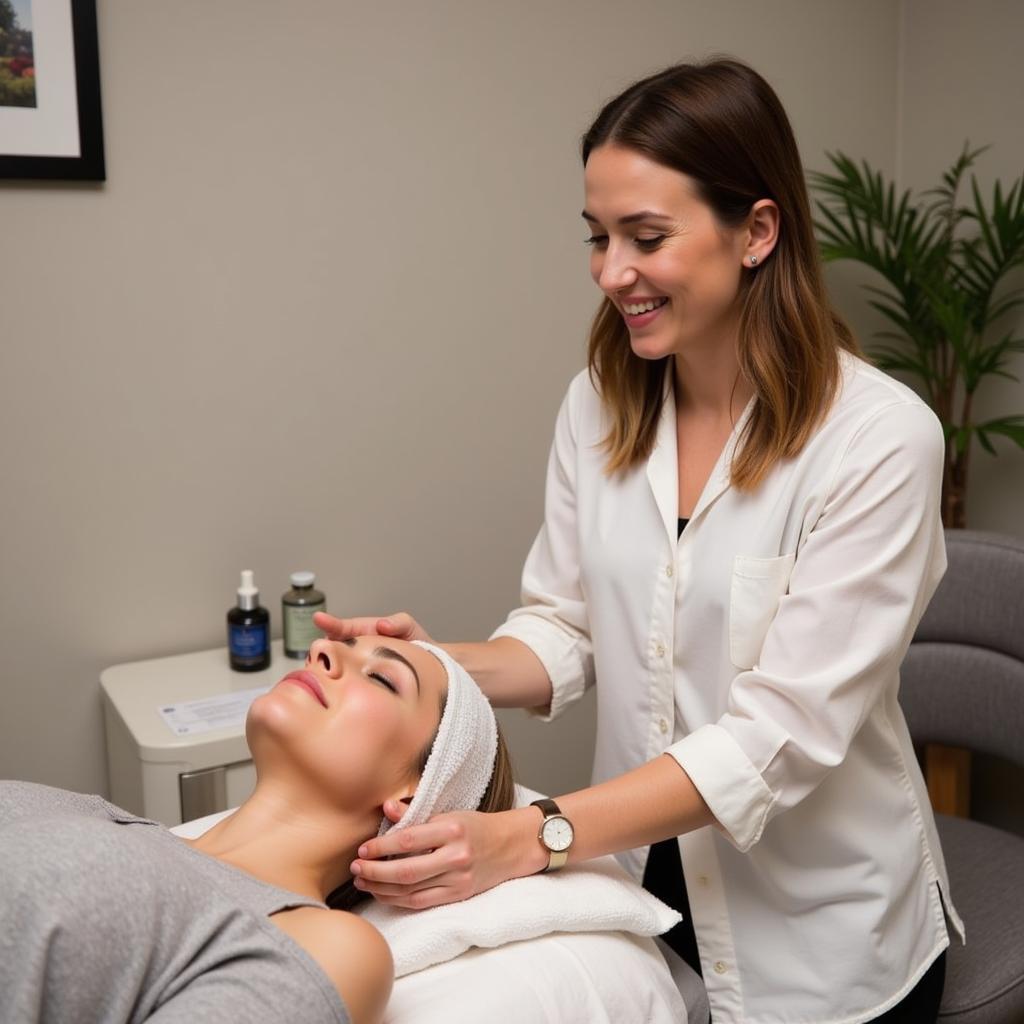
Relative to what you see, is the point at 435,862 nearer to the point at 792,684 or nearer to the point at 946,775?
the point at 792,684

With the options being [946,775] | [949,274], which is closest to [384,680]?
[946,775]

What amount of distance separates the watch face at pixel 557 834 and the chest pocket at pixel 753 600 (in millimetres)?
288

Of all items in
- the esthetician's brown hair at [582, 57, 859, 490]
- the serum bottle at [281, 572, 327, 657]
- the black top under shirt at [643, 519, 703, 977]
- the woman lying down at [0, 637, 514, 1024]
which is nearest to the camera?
the woman lying down at [0, 637, 514, 1024]

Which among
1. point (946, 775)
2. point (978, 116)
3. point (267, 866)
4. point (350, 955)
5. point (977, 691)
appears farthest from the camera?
point (978, 116)

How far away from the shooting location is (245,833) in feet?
4.05

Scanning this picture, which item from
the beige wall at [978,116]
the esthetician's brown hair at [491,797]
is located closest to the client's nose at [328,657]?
the esthetician's brown hair at [491,797]

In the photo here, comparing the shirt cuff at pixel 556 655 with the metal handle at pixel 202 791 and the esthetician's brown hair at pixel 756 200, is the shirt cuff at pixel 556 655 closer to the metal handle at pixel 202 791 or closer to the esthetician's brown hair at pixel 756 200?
the esthetician's brown hair at pixel 756 200

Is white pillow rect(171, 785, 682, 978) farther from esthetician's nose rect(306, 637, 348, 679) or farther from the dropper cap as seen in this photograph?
the dropper cap

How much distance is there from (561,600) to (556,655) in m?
0.08

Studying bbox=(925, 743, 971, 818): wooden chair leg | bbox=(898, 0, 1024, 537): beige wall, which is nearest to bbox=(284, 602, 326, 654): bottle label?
bbox=(925, 743, 971, 818): wooden chair leg

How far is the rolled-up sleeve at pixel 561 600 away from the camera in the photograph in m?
1.58

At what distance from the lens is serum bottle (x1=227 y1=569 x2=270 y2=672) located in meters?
2.00

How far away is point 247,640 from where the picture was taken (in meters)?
2.02

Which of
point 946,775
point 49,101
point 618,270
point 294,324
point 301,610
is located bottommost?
point 946,775
